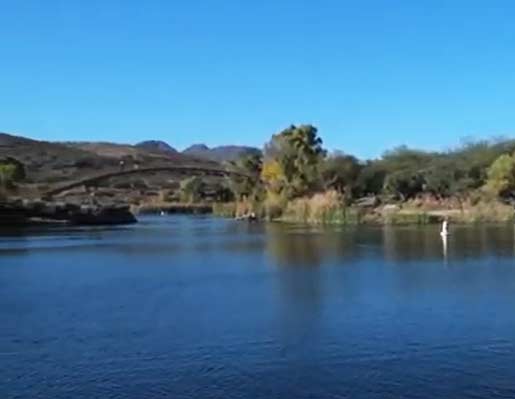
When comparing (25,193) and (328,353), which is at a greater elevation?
(25,193)

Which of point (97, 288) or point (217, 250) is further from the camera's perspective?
point (217, 250)

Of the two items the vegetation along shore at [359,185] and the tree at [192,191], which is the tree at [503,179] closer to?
the vegetation along shore at [359,185]

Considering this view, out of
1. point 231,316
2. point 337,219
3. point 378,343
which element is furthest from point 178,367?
point 337,219

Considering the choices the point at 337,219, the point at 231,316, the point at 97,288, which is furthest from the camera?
the point at 337,219

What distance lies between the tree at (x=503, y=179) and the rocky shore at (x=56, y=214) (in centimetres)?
3985

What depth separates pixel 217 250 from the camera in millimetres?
52125

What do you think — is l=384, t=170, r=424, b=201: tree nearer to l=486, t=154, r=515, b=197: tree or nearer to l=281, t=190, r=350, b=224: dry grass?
l=281, t=190, r=350, b=224: dry grass

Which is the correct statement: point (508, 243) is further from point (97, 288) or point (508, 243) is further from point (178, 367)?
point (178, 367)

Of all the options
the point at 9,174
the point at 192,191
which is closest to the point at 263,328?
the point at 9,174

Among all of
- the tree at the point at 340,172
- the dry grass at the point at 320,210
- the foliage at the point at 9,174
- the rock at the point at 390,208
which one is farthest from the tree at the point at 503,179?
the foliage at the point at 9,174

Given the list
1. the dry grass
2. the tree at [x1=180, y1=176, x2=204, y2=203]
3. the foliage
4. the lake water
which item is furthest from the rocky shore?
the tree at [x1=180, y1=176, x2=204, y2=203]

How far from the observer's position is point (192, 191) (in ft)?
544

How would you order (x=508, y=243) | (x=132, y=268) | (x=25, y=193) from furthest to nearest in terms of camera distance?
(x=25, y=193) → (x=508, y=243) → (x=132, y=268)

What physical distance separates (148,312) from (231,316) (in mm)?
2585
